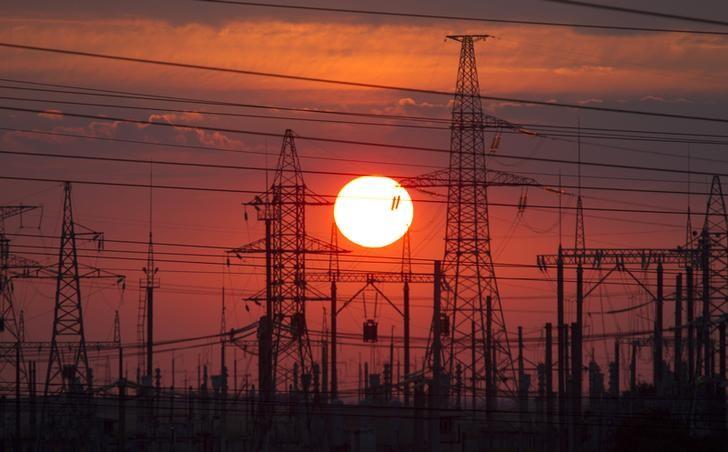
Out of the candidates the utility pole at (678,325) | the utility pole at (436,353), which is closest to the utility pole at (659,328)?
the utility pole at (678,325)

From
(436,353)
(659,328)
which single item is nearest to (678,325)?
(659,328)

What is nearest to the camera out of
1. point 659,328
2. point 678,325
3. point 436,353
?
point 436,353

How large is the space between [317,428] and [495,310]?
11.3m

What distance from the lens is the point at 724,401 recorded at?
4434cm

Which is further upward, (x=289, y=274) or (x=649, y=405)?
(x=289, y=274)

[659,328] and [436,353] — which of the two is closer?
[436,353]

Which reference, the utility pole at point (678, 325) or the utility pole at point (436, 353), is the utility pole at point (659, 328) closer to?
the utility pole at point (678, 325)

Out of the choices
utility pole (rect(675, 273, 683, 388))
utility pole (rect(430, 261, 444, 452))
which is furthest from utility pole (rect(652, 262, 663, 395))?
utility pole (rect(430, 261, 444, 452))

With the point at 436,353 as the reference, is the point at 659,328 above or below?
above

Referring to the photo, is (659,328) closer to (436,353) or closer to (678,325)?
(678,325)

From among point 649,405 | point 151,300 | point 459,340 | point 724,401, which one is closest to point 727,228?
point 724,401

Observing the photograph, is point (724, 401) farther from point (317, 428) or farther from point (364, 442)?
point (317, 428)

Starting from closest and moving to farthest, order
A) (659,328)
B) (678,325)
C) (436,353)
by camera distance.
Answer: (436,353) → (678,325) → (659,328)

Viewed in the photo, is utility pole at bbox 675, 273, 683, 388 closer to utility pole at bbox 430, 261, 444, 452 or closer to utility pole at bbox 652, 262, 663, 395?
utility pole at bbox 652, 262, 663, 395
